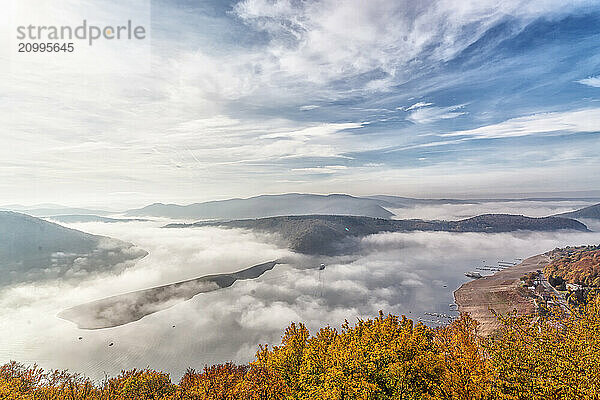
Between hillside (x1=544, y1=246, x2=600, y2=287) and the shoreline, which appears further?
hillside (x1=544, y1=246, x2=600, y2=287)

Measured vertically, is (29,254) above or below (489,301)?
Answer: above

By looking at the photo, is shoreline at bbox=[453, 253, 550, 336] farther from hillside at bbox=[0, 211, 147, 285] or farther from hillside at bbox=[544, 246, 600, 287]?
hillside at bbox=[0, 211, 147, 285]

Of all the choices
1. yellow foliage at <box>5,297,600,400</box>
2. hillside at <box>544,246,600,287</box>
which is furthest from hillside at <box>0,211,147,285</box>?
hillside at <box>544,246,600,287</box>

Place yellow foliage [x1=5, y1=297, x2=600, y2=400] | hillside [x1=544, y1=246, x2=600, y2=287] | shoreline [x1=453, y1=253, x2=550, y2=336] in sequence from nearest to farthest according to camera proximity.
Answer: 1. yellow foliage [x1=5, y1=297, x2=600, y2=400]
2. shoreline [x1=453, y1=253, x2=550, y2=336]
3. hillside [x1=544, y1=246, x2=600, y2=287]

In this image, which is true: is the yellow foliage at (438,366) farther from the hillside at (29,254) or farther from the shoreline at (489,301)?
the hillside at (29,254)

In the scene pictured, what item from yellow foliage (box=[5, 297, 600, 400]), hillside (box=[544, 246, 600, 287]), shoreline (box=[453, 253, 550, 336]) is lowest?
shoreline (box=[453, 253, 550, 336])

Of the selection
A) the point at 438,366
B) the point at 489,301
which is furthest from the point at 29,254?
the point at 438,366

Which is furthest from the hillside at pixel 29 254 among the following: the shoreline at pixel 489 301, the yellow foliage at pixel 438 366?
the shoreline at pixel 489 301

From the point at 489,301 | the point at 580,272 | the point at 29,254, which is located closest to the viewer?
the point at 580,272

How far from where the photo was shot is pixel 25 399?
23000 millimetres

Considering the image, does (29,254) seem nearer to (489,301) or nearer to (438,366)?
(489,301)

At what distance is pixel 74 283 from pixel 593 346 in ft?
720

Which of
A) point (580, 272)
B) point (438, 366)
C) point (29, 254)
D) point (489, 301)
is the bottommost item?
point (489, 301)

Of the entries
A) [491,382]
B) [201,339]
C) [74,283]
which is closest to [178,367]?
[201,339]
